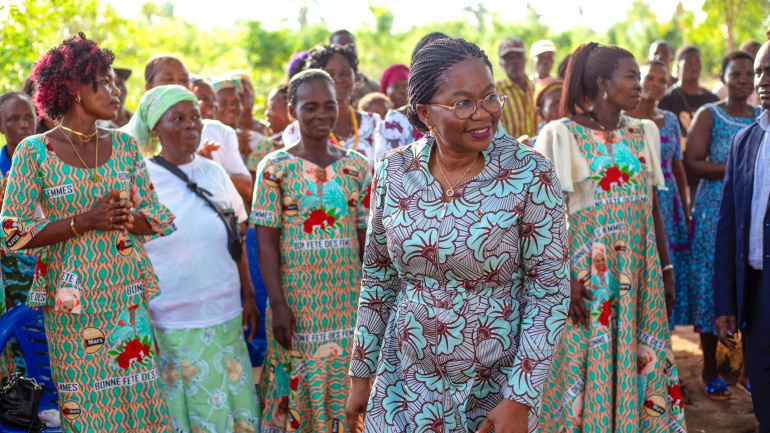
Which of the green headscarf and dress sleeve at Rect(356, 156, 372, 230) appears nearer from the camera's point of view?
dress sleeve at Rect(356, 156, 372, 230)

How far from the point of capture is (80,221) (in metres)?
3.63

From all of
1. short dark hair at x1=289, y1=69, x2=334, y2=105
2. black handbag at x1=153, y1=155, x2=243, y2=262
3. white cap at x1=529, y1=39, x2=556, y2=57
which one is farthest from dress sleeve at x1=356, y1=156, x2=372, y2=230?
white cap at x1=529, y1=39, x2=556, y2=57

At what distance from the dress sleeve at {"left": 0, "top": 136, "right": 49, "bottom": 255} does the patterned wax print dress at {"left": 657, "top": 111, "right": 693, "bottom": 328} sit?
4.47 meters

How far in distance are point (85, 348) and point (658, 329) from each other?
297 cm

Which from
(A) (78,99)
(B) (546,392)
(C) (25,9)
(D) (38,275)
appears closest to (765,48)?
(B) (546,392)

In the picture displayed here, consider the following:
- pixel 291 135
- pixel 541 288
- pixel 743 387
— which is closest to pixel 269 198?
pixel 291 135

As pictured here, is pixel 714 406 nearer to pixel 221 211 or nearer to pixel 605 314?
pixel 605 314

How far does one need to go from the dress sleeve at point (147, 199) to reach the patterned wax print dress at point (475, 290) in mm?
1769

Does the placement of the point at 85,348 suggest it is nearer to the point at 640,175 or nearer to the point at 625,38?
the point at 640,175

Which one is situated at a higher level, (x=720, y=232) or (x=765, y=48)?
(x=765, y=48)

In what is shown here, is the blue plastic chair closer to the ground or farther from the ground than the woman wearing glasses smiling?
closer to the ground

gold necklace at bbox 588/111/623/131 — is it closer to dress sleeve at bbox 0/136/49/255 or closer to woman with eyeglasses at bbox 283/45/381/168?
woman with eyeglasses at bbox 283/45/381/168

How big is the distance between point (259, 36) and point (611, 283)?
59.1 feet

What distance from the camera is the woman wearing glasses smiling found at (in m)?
2.39
